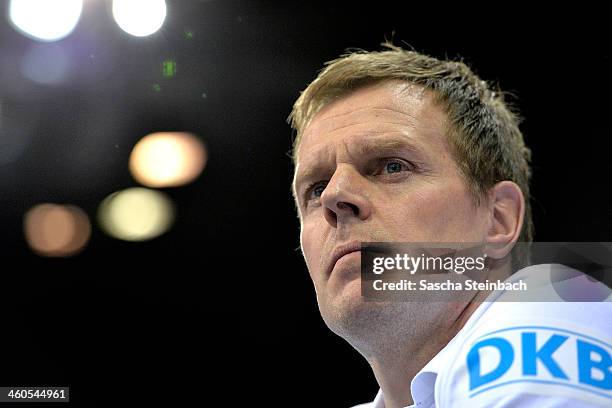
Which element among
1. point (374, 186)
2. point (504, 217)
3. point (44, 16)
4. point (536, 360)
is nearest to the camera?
point (536, 360)

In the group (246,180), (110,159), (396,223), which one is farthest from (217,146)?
(396,223)

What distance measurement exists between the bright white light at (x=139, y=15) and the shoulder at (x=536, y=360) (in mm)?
2036

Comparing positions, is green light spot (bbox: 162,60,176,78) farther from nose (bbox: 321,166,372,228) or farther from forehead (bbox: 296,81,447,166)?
nose (bbox: 321,166,372,228)

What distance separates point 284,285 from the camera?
291cm

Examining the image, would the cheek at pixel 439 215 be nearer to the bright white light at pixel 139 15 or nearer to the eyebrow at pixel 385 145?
the eyebrow at pixel 385 145

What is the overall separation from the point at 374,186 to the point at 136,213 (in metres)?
1.63

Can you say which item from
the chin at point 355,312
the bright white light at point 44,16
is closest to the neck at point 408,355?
the chin at point 355,312

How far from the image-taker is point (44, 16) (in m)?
2.71

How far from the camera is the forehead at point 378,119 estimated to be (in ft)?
5.36

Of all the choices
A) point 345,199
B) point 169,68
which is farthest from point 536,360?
point 169,68

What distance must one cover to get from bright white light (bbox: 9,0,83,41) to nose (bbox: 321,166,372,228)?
66.9 inches

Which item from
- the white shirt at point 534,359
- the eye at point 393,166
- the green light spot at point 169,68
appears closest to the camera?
the white shirt at point 534,359

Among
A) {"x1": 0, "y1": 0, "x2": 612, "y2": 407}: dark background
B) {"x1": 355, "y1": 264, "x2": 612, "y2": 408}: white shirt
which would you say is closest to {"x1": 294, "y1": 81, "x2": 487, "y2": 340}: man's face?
{"x1": 355, "y1": 264, "x2": 612, "y2": 408}: white shirt

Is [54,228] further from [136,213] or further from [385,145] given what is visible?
[385,145]
